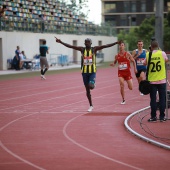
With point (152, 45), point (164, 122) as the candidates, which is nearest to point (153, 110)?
point (164, 122)

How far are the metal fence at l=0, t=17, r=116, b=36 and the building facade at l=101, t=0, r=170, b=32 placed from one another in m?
32.0

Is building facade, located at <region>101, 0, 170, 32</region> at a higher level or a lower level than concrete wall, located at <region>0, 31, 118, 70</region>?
higher

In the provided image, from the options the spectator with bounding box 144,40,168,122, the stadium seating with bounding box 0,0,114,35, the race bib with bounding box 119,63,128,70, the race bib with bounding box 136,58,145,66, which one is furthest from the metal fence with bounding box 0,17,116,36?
the spectator with bounding box 144,40,168,122

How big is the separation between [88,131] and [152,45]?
111 inches

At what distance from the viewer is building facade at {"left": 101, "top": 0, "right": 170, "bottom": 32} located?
316 ft

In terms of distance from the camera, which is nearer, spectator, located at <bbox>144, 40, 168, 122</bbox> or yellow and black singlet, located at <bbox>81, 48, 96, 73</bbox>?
spectator, located at <bbox>144, 40, 168, 122</bbox>

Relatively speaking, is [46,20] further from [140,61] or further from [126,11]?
[126,11]

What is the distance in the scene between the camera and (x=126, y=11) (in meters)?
97.6

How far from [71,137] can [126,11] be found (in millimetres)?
88008

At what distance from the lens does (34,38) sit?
45.3 meters

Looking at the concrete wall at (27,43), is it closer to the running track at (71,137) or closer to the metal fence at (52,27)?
the metal fence at (52,27)

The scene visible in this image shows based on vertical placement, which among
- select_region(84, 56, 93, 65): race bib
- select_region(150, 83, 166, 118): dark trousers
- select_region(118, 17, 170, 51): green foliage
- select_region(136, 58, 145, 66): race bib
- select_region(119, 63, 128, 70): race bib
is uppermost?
select_region(118, 17, 170, 51): green foliage

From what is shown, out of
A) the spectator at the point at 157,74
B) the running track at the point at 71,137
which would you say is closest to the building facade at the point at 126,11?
the running track at the point at 71,137

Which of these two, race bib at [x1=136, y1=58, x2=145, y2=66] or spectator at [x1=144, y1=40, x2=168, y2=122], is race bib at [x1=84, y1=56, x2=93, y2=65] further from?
race bib at [x1=136, y1=58, x2=145, y2=66]
